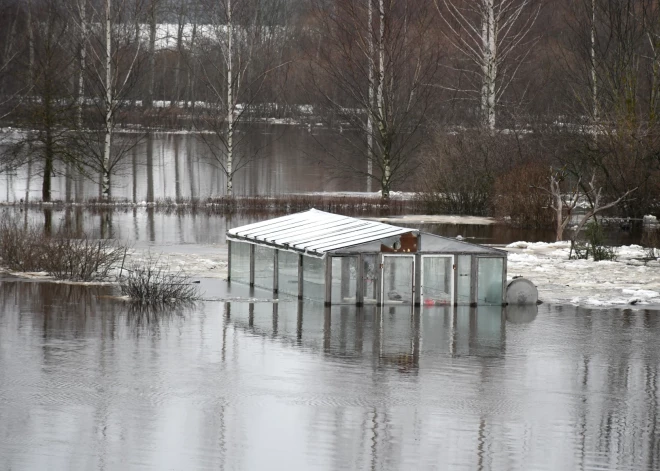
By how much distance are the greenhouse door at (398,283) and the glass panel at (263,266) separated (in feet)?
11.6

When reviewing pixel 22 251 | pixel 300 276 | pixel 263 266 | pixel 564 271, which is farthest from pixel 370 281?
pixel 22 251

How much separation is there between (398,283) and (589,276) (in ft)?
23.1

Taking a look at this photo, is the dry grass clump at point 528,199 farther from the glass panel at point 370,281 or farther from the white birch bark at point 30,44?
the white birch bark at point 30,44

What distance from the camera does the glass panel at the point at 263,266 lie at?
28453 mm

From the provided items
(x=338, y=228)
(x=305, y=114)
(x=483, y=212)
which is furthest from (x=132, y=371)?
(x=305, y=114)

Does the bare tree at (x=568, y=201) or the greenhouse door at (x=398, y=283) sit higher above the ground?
the bare tree at (x=568, y=201)

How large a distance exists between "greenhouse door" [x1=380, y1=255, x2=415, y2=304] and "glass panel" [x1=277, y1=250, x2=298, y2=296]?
243 centimetres

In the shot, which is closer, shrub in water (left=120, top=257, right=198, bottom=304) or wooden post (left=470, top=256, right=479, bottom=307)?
shrub in water (left=120, top=257, right=198, bottom=304)

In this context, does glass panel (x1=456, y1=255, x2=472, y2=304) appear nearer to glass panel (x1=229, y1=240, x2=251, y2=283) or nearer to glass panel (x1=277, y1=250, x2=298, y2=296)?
glass panel (x1=277, y1=250, x2=298, y2=296)

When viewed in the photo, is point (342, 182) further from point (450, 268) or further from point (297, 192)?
point (450, 268)

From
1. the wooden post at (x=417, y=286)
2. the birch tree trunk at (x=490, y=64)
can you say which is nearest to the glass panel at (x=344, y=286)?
the wooden post at (x=417, y=286)

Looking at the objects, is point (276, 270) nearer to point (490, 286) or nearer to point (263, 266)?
point (263, 266)

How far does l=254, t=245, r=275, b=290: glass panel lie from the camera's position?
28453mm

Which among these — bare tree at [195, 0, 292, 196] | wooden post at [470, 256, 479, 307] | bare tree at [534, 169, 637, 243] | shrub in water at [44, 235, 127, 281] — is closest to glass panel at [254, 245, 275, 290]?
shrub in water at [44, 235, 127, 281]
